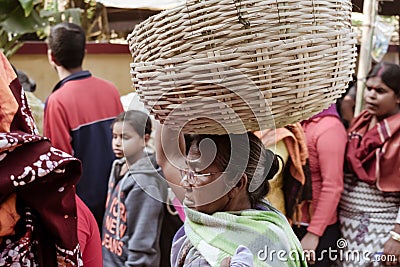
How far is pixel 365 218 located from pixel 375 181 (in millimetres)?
200

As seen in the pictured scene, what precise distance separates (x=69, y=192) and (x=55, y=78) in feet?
17.0

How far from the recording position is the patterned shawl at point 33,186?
132cm

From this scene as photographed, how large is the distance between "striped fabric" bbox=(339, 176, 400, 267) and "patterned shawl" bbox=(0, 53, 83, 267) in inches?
79.1

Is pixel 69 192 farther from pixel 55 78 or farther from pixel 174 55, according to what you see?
pixel 55 78

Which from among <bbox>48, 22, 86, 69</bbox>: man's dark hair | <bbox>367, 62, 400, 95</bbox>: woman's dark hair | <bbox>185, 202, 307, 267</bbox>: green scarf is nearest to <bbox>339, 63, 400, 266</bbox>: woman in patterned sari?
<bbox>367, 62, 400, 95</bbox>: woman's dark hair

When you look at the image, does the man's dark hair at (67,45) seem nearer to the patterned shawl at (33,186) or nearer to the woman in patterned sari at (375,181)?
the woman in patterned sari at (375,181)

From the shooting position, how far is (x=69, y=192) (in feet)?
4.68

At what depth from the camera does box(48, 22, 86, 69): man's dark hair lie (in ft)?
11.7

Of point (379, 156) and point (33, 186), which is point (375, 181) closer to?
point (379, 156)

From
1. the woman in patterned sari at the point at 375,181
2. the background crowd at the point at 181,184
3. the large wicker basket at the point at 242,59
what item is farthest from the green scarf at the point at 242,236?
the woman in patterned sari at the point at 375,181

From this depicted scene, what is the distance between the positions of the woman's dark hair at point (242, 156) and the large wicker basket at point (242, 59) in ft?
0.44

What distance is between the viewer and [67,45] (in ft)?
11.7

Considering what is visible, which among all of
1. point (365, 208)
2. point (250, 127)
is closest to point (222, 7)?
point (250, 127)

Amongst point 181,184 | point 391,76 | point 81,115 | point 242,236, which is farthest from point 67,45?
point 242,236
